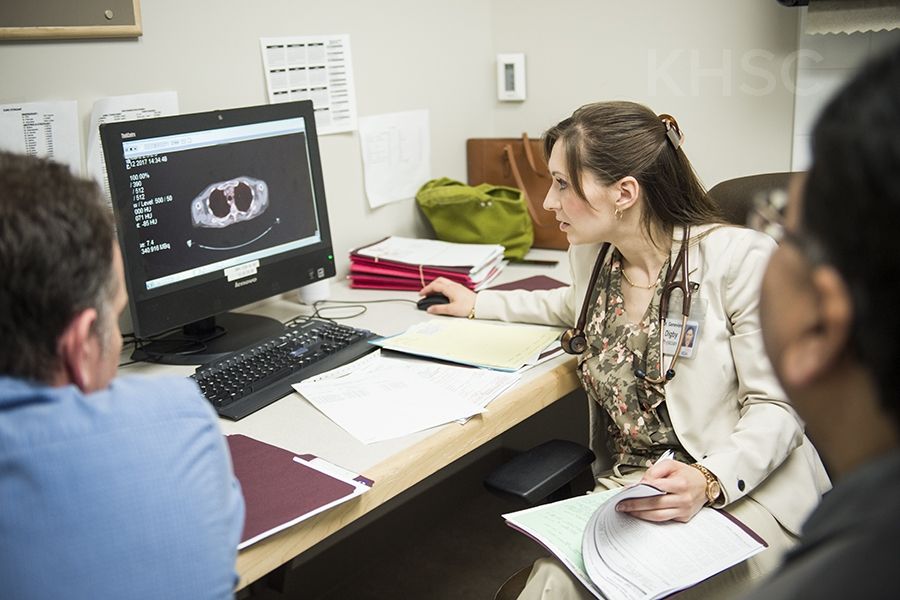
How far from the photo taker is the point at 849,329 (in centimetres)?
62

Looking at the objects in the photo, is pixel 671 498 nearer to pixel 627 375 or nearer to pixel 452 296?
pixel 627 375

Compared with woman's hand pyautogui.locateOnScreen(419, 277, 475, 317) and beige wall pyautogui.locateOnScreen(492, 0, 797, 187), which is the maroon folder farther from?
beige wall pyautogui.locateOnScreen(492, 0, 797, 187)

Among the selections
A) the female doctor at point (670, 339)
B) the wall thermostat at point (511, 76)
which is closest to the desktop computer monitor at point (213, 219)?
the female doctor at point (670, 339)

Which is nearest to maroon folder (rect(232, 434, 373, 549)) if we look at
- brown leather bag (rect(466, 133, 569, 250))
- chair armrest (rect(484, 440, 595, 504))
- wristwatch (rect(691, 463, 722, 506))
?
chair armrest (rect(484, 440, 595, 504))

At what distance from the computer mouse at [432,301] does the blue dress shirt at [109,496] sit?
3.79 feet

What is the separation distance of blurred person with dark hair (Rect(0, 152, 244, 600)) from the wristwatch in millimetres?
845

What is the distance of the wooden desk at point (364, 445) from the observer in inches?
47.6

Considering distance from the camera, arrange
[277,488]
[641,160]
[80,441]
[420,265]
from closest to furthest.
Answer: [80,441]
[277,488]
[641,160]
[420,265]

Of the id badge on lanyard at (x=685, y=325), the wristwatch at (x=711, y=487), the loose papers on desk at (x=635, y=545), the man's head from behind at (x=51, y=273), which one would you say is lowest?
the loose papers on desk at (x=635, y=545)

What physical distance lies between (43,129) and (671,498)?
1332mm

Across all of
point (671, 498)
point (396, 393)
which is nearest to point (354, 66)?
point (396, 393)

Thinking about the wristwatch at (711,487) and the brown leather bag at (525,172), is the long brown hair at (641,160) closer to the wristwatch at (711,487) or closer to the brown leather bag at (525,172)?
the wristwatch at (711,487)

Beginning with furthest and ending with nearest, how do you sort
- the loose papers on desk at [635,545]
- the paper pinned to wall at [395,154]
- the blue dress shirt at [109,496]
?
the paper pinned to wall at [395,154] < the loose papers on desk at [635,545] < the blue dress shirt at [109,496]

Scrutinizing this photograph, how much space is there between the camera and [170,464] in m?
0.92
